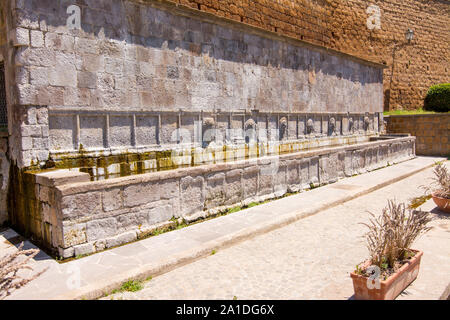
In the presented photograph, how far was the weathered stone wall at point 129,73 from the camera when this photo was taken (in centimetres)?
519

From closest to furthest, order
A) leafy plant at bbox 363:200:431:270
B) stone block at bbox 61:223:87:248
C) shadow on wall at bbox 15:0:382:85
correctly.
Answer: leafy plant at bbox 363:200:431:270
stone block at bbox 61:223:87:248
shadow on wall at bbox 15:0:382:85

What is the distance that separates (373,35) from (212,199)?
18851mm

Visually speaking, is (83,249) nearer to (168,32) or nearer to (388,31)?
(168,32)

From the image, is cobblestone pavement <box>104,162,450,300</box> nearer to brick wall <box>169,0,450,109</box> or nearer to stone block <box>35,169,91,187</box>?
stone block <box>35,169,91,187</box>

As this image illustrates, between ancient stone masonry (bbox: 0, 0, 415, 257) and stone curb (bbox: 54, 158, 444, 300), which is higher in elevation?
ancient stone masonry (bbox: 0, 0, 415, 257)

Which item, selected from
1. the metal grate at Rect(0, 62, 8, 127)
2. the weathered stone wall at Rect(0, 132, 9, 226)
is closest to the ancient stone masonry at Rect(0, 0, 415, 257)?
the weathered stone wall at Rect(0, 132, 9, 226)

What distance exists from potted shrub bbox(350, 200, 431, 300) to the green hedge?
20.2 meters

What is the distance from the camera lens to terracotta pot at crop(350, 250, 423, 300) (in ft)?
10.1

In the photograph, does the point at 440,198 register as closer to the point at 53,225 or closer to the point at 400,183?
the point at 400,183

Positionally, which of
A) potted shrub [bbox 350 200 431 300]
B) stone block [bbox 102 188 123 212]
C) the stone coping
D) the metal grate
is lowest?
potted shrub [bbox 350 200 431 300]

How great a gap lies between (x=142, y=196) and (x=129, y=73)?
265cm

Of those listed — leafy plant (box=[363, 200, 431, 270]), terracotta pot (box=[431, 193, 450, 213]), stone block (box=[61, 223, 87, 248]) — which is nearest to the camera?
leafy plant (box=[363, 200, 431, 270])

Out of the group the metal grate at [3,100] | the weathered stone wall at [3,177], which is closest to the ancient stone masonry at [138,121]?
the weathered stone wall at [3,177]

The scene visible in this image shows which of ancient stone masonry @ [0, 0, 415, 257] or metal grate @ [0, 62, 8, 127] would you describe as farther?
metal grate @ [0, 62, 8, 127]
